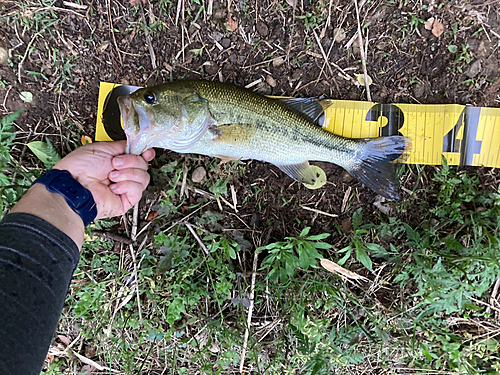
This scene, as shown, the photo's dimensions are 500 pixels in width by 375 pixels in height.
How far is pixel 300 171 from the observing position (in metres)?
3.27

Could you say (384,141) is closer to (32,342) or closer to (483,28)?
(483,28)

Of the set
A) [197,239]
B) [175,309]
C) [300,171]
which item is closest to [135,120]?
[197,239]

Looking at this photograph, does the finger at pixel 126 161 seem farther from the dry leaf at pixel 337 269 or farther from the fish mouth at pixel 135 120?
the dry leaf at pixel 337 269

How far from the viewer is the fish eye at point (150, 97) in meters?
2.68

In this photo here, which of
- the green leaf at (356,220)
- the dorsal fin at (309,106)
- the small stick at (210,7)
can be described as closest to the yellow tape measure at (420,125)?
the dorsal fin at (309,106)

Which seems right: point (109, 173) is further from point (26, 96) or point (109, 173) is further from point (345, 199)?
point (345, 199)

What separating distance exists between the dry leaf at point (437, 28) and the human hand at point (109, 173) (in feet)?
11.3

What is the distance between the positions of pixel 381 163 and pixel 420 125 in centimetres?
64

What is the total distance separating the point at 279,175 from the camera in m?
3.41

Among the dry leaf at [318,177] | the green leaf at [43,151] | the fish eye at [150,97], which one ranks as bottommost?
the dry leaf at [318,177]

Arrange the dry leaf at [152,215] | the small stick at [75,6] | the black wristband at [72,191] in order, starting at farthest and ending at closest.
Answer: the dry leaf at [152,215] → the small stick at [75,6] → the black wristband at [72,191]

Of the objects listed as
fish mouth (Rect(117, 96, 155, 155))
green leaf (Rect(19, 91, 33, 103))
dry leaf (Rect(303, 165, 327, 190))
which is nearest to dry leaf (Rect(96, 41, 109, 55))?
green leaf (Rect(19, 91, 33, 103))

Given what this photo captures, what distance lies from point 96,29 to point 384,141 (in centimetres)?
332

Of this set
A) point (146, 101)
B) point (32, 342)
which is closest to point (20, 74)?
point (146, 101)
